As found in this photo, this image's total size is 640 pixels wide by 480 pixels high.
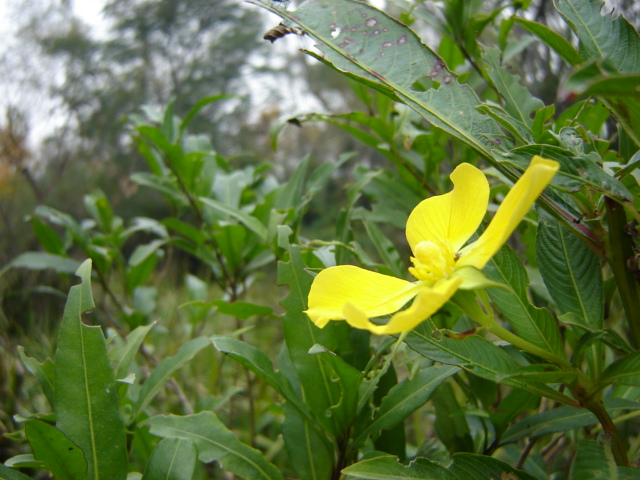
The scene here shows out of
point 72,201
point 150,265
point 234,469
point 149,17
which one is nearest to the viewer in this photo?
point 234,469

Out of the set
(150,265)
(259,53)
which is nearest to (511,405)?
(150,265)

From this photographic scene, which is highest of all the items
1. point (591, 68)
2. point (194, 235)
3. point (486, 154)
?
point (591, 68)

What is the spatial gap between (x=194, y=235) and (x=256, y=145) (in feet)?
32.2

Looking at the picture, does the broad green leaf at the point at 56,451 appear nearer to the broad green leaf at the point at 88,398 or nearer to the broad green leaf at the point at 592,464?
the broad green leaf at the point at 88,398

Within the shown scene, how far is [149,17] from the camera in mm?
10305

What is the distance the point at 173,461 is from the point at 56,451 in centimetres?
13

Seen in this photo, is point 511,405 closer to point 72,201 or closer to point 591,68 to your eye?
point 591,68

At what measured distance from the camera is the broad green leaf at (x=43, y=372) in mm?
657

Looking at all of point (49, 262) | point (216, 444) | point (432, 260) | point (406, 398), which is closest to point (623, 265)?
point (432, 260)

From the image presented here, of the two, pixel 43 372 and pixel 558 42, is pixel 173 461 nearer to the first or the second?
pixel 43 372

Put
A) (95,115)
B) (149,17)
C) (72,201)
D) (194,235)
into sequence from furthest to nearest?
1. (149,17)
2. (95,115)
3. (72,201)
4. (194,235)

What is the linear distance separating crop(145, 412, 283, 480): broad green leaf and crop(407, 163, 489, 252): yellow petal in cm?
34

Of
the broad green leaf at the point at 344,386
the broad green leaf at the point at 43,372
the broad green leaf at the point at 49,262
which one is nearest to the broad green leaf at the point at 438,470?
the broad green leaf at the point at 344,386

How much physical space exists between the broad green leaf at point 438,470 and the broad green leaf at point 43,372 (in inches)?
17.1
